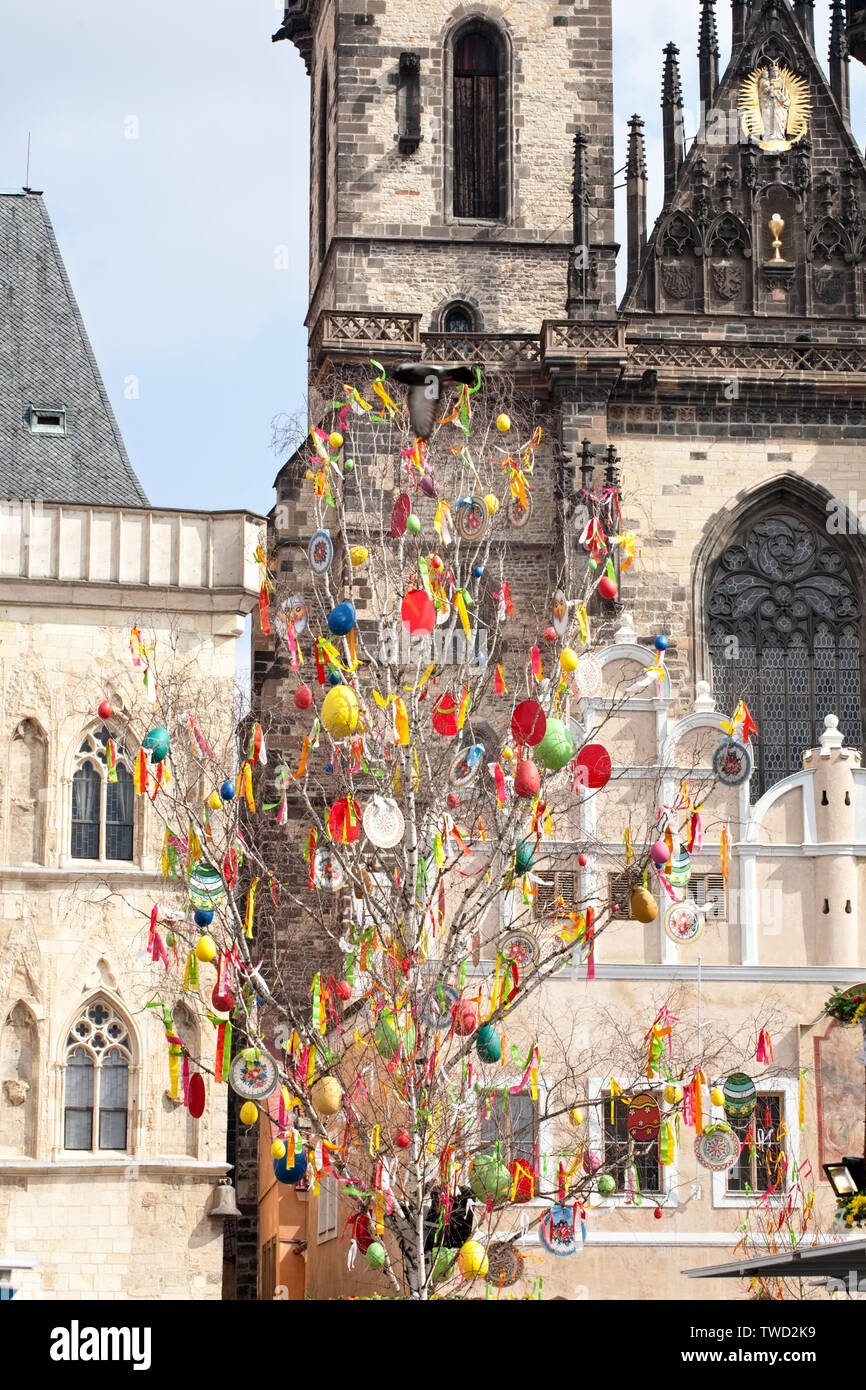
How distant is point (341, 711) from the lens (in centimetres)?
1986

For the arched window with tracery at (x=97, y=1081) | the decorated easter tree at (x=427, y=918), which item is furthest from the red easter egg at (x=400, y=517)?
the arched window with tracery at (x=97, y=1081)

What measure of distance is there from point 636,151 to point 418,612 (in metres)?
19.0

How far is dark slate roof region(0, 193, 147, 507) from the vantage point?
1133 inches

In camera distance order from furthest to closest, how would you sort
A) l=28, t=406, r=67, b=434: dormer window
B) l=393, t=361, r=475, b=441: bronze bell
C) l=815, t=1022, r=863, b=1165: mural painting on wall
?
l=28, t=406, r=67, b=434: dormer window → l=815, t=1022, r=863, b=1165: mural painting on wall → l=393, t=361, r=475, b=441: bronze bell

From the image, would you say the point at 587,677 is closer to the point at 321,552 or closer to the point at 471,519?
the point at 471,519

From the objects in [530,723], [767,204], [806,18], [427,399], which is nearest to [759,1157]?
[530,723]

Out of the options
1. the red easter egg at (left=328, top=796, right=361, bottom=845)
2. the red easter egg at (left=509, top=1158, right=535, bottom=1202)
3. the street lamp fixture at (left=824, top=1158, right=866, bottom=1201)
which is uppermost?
the red easter egg at (left=328, top=796, right=361, bottom=845)

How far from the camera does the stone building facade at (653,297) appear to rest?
116 feet

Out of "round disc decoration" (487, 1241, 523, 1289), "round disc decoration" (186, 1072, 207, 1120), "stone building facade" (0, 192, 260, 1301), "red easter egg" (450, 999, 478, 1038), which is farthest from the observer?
"stone building facade" (0, 192, 260, 1301)

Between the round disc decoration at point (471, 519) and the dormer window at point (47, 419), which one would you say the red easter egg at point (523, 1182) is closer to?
the round disc decoration at point (471, 519)

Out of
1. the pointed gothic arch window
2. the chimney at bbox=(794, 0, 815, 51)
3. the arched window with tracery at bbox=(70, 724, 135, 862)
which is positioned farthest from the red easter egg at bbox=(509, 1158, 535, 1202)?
the chimney at bbox=(794, 0, 815, 51)

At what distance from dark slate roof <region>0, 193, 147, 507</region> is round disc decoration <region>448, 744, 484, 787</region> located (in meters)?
6.94

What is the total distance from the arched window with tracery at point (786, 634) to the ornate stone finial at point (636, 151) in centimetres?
576

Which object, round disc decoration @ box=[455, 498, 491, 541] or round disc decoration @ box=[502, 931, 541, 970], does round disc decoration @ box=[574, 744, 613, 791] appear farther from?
round disc decoration @ box=[455, 498, 491, 541]
